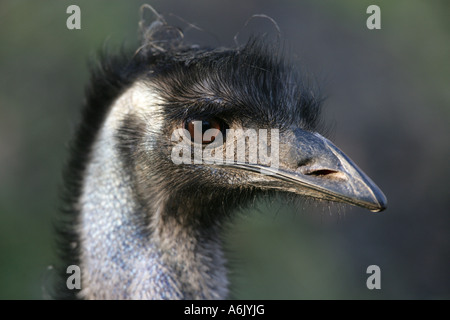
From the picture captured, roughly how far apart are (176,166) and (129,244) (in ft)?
1.17

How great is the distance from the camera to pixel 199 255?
8.35ft

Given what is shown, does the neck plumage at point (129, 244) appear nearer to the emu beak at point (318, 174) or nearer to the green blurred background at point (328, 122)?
the emu beak at point (318, 174)

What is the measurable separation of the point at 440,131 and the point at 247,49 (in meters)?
4.20

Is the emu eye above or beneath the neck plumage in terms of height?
above

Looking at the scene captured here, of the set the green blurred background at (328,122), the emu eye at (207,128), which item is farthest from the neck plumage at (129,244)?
the green blurred background at (328,122)

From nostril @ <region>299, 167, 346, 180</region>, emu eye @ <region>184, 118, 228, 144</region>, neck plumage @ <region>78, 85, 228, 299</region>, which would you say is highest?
emu eye @ <region>184, 118, 228, 144</region>

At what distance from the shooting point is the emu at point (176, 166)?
7.45 feet

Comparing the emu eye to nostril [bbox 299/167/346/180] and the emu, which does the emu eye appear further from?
nostril [bbox 299/167/346/180]

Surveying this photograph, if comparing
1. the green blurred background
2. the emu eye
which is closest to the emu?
the emu eye

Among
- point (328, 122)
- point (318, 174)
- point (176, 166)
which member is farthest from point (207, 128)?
point (328, 122)

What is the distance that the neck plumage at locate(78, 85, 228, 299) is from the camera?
2.44m
